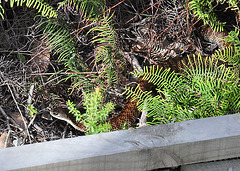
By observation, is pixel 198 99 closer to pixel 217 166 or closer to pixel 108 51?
pixel 108 51

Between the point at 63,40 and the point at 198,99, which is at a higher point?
the point at 63,40

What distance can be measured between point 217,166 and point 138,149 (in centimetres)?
37

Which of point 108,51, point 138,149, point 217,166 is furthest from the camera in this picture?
point 108,51

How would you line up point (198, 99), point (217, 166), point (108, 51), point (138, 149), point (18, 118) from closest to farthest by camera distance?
point (138, 149) → point (217, 166) → point (198, 99) → point (108, 51) → point (18, 118)

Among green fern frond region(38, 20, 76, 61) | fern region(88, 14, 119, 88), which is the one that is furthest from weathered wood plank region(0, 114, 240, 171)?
green fern frond region(38, 20, 76, 61)

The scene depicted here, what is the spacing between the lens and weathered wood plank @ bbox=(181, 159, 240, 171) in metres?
1.21

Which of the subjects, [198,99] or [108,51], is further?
[108,51]

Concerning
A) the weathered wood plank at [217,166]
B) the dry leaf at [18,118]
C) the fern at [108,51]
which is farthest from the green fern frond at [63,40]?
the weathered wood plank at [217,166]

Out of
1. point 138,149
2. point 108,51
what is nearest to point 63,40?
point 108,51

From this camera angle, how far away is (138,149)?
3.62ft

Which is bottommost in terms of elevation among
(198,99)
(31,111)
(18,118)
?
(18,118)

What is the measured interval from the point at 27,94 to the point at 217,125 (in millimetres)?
2057

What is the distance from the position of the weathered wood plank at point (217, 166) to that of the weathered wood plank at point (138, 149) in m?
0.04

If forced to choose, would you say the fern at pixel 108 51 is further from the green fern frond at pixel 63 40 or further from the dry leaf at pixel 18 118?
the dry leaf at pixel 18 118
